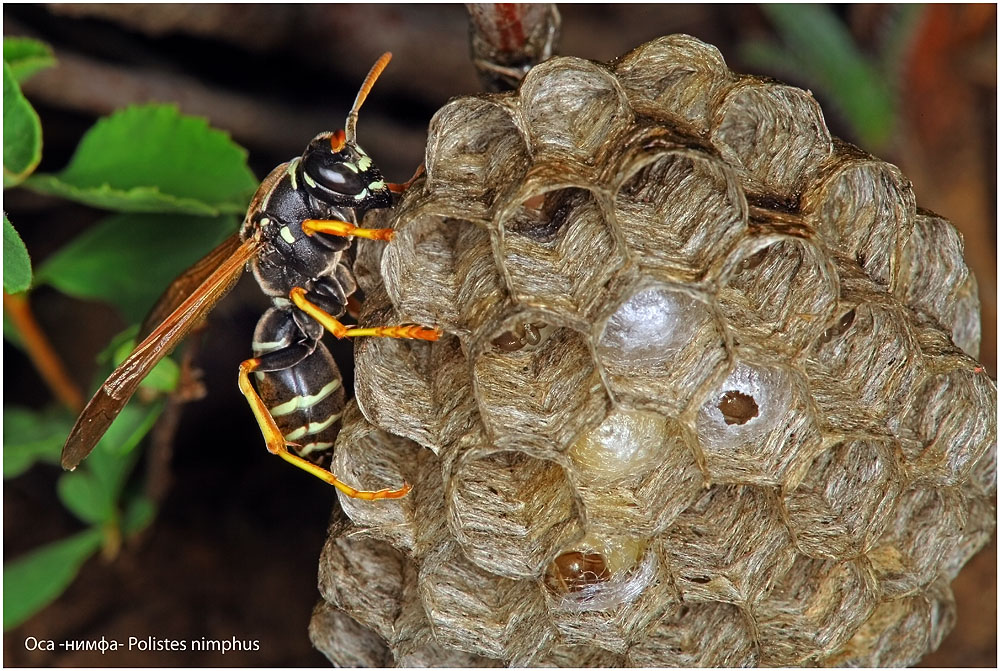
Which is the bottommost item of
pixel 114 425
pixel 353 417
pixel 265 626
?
pixel 265 626

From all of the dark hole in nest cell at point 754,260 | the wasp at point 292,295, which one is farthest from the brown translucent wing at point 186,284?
the dark hole in nest cell at point 754,260

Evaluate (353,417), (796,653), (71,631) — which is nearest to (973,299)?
(796,653)

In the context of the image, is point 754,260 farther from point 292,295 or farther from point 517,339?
point 292,295

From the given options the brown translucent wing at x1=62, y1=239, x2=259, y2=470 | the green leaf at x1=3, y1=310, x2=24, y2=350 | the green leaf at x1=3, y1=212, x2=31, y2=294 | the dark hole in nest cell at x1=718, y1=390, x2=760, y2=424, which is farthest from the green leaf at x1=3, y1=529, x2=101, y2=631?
the dark hole in nest cell at x1=718, y1=390, x2=760, y2=424

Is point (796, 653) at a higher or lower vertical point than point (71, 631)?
higher

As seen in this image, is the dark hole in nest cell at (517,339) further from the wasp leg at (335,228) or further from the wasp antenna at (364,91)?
the wasp antenna at (364,91)

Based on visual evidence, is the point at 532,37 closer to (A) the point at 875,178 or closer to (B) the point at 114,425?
(A) the point at 875,178
